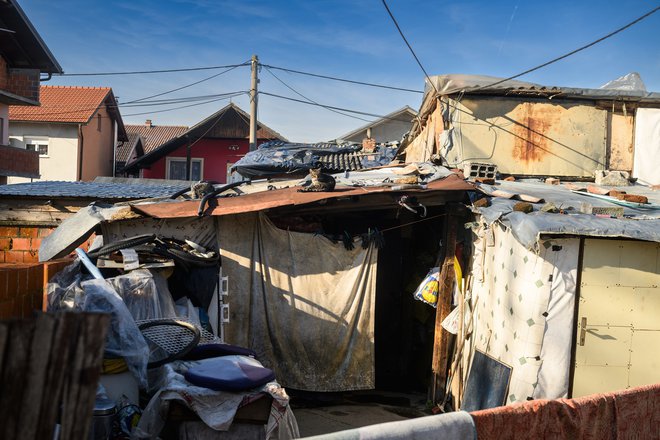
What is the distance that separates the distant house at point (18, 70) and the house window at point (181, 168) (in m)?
9.84

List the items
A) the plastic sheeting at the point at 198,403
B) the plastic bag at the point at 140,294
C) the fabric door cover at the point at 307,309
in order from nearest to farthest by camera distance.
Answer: the plastic sheeting at the point at 198,403
the plastic bag at the point at 140,294
the fabric door cover at the point at 307,309

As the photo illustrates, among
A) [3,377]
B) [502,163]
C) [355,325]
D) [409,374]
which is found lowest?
[409,374]

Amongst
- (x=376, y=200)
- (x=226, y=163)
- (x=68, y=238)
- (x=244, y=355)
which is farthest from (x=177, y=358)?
(x=226, y=163)

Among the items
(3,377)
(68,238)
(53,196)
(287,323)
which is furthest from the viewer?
(53,196)

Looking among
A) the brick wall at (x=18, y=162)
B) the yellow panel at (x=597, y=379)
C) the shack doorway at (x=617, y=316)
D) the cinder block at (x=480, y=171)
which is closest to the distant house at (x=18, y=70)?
the brick wall at (x=18, y=162)

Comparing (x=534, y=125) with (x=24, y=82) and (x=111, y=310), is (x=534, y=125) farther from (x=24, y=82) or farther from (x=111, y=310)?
(x=24, y=82)

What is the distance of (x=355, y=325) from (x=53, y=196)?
6850mm

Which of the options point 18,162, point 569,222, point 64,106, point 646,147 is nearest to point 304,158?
point 646,147

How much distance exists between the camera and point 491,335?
298 inches

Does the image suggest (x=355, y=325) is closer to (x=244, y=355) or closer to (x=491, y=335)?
(x=491, y=335)

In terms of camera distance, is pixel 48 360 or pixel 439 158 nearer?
pixel 48 360

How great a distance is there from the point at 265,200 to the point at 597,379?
4713 millimetres

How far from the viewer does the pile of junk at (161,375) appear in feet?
14.4

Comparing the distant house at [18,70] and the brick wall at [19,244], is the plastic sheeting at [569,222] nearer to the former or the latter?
the brick wall at [19,244]
